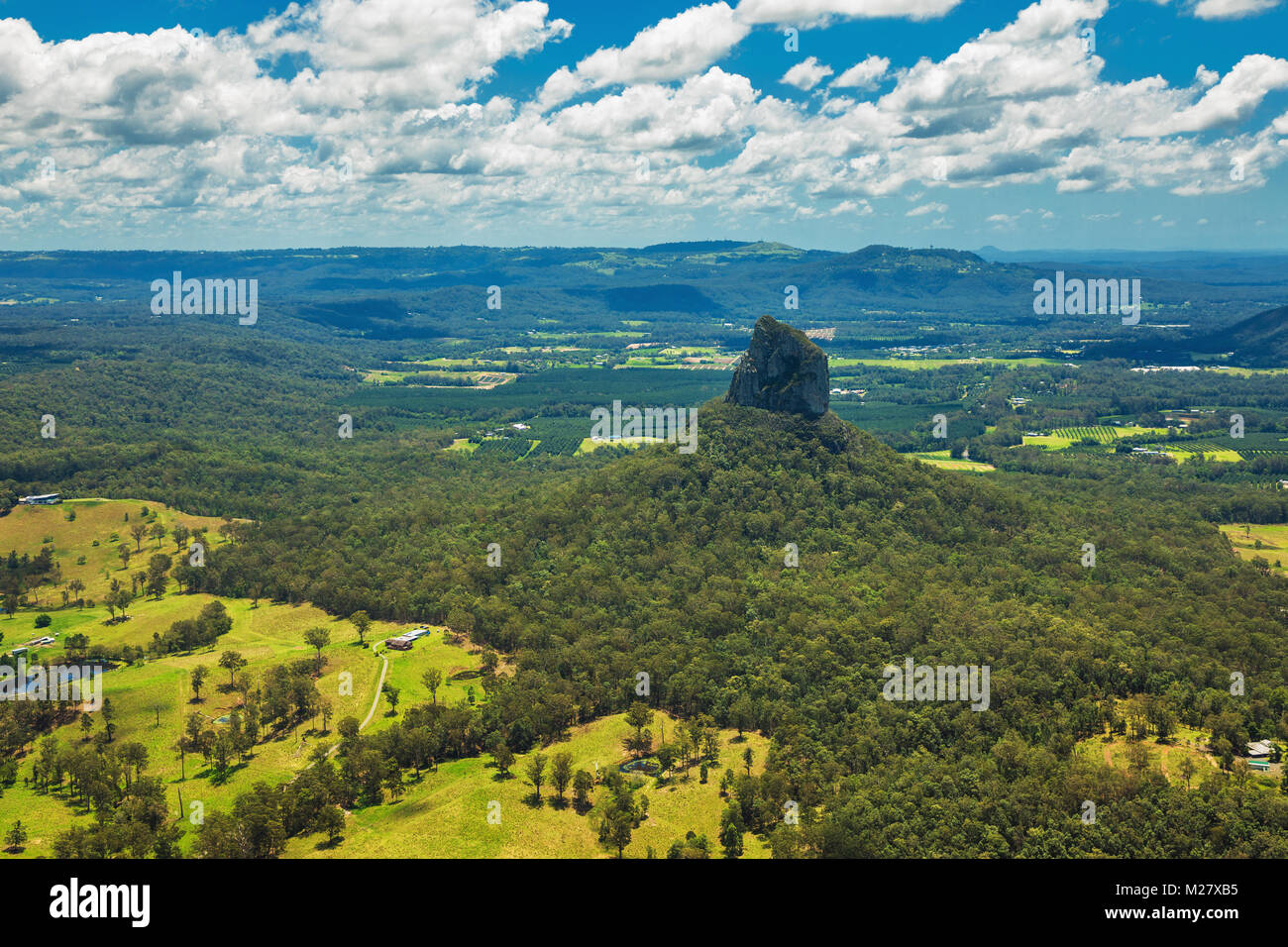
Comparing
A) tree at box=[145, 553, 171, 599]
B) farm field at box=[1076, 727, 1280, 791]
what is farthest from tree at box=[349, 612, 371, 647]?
farm field at box=[1076, 727, 1280, 791]

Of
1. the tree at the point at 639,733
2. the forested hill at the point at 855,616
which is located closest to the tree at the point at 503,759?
the forested hill at the point at 855,616

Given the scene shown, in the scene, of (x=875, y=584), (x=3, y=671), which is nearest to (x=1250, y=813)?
(x=875, y=584)

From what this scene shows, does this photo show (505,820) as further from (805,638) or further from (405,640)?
(405,640)

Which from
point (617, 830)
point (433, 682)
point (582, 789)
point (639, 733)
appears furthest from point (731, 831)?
point (433, 682)

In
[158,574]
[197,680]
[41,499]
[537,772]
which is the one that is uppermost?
[41,499]

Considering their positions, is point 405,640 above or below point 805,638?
below

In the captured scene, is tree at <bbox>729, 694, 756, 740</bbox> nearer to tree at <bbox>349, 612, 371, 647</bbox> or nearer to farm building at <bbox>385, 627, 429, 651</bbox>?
farm building at <bbox>385, 627, 429, 651</bbox>
